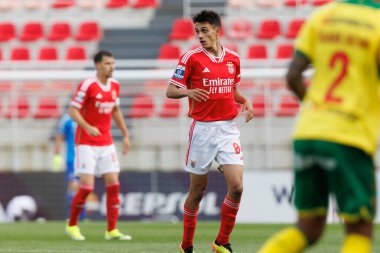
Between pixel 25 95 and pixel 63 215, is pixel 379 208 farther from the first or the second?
pixel 25 95

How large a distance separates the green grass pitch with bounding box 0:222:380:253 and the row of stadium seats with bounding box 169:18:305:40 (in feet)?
19.7

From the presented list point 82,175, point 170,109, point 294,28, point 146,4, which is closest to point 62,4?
point 146,4

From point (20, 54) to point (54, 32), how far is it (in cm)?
107

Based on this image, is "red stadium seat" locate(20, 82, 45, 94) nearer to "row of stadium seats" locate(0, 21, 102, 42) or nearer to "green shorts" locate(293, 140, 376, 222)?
"row of stadium seats" locate(0, 21, 102, 42)

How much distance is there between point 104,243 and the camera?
11508 millimetres

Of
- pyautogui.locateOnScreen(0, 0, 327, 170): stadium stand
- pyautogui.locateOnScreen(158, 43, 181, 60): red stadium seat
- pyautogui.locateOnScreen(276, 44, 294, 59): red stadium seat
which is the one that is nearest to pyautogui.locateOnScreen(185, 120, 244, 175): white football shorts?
pyautogui.locateOnScreen(0, 0, 327, 170): stadium stand

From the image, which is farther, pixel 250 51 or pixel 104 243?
pixel 250 51

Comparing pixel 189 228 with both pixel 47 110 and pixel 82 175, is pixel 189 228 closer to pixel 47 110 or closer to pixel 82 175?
pixel 82 175

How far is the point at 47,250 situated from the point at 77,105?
2136 millimetres

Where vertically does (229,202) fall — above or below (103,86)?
below

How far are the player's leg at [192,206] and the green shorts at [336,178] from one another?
12.5ft

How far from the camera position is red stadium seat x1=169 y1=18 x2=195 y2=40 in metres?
21.0

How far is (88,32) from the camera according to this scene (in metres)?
21.8

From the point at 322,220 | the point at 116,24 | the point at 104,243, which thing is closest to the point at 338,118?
the point at 322,220
